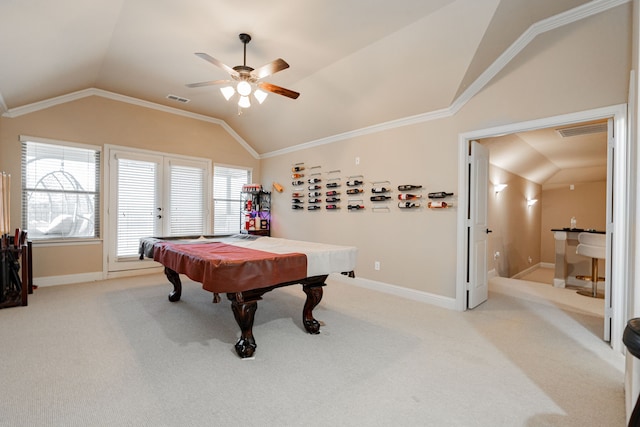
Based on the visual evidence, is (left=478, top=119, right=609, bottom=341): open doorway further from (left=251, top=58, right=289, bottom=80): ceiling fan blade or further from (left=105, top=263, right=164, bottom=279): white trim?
(left=105, top=263, right=164, bottom=279): white trim

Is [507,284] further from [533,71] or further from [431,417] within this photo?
[431,417]

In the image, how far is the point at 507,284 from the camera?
194 inches

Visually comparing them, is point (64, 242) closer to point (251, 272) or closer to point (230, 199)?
point (230, 199)

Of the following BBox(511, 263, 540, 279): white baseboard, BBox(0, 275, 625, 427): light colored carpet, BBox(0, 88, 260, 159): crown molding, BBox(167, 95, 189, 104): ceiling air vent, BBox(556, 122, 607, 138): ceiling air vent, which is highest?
BBox(167, 95, 189, 104): ceiling air vent

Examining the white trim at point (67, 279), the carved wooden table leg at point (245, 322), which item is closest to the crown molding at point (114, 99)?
the white trim at point (67, 279)

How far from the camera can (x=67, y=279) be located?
448cm

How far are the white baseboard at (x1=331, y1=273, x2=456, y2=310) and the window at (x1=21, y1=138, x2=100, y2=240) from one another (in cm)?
422

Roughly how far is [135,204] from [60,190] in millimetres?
994

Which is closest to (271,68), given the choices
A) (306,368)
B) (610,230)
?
(306,368)

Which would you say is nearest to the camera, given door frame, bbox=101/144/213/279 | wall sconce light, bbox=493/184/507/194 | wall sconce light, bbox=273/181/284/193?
door frame, bbox=101/144/213/279

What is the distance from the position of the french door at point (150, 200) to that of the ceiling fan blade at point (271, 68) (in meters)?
3.31

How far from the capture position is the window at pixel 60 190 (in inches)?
167

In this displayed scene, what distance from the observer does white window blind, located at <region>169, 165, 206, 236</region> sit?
5477mm

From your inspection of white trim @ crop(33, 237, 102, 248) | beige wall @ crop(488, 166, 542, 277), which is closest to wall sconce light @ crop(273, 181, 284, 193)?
white trim @ crop(33, 237, 102, 248)
